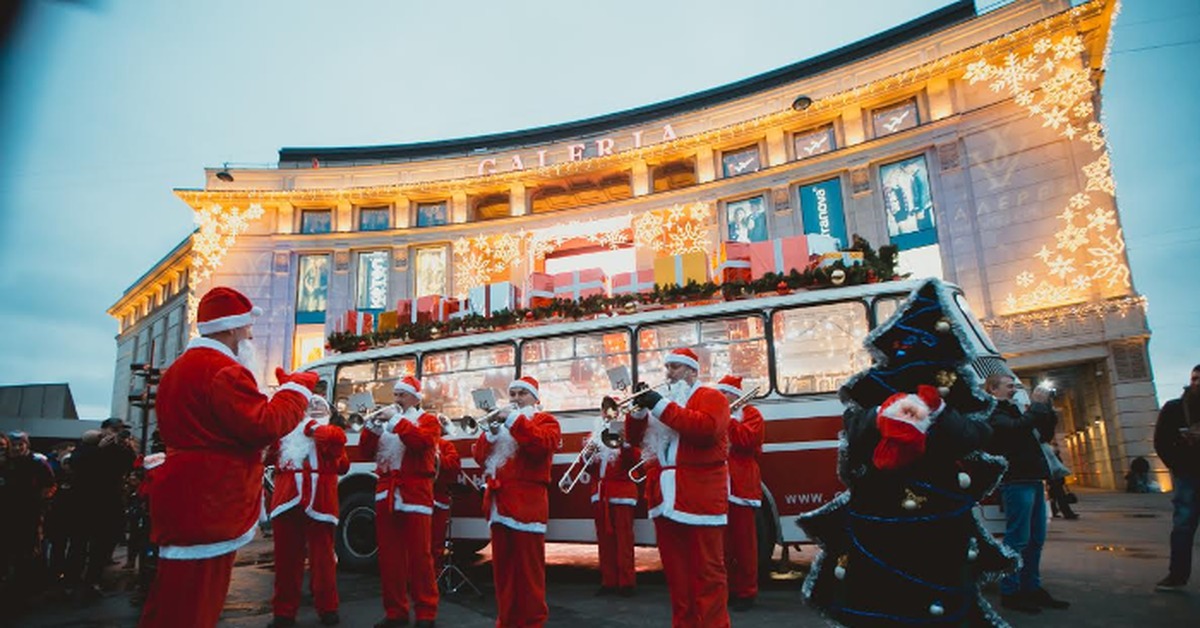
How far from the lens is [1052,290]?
1917cm

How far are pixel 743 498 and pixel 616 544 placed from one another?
160 centimetres

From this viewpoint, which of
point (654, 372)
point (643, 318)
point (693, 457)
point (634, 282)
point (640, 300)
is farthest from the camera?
point (634, 282)

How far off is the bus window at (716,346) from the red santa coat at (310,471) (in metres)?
3.60

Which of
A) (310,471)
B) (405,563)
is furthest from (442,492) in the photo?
(310,471)

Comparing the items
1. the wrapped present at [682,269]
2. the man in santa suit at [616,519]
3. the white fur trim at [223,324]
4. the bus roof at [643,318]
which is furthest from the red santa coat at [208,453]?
the wrapped present at [682,269]

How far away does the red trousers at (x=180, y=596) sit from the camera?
310cm

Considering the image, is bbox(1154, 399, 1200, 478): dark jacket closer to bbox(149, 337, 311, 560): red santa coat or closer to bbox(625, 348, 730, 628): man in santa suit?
bbox(625, 348, 730, 628): man in santa suit

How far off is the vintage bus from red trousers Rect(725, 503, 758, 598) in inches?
26.7

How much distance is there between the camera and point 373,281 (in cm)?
2881

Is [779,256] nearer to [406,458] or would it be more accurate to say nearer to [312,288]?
[406,458]

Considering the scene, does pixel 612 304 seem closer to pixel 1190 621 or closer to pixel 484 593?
pixel 484 593

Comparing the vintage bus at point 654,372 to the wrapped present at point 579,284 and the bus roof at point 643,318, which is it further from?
the wrapped present at point 579,284

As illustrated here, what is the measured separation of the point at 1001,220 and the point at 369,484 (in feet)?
65.0

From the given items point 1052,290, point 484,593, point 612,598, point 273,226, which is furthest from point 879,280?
point 273,226
